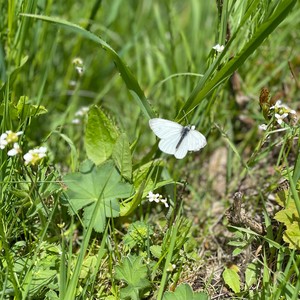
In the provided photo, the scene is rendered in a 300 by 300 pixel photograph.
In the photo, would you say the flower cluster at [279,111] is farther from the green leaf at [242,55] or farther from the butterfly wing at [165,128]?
the butterfly wing at [165,128]

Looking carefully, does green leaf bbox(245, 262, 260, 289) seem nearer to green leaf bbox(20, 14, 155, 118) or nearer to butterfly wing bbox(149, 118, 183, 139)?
butterfly wing bbox(149, 118, 183, 139)

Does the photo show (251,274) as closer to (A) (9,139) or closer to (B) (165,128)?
(B) (165,128)

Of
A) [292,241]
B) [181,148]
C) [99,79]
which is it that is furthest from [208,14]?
[292,241]

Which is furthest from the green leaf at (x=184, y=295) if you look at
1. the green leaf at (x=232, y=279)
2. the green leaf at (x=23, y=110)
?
the green leaf at (x=23, y=110)

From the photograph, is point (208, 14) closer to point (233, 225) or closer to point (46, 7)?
point (46, 7)

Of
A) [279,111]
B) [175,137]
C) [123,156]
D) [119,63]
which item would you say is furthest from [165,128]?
[279,111]

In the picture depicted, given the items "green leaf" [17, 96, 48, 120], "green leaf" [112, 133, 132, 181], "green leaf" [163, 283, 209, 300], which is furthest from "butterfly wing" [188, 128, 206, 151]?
"green leaf" [17, 96, 48, 120]
